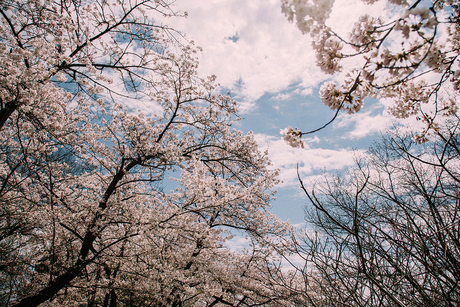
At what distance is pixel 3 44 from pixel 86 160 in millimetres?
3142

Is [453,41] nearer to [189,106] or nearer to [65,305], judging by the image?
[189,106]

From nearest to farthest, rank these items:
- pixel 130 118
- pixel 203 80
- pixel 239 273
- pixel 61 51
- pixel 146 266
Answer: pixel 61 51
pixel 130 118
pixel 146 266
pixel 203 80
pixel 239 273

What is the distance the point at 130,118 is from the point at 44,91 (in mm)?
2043

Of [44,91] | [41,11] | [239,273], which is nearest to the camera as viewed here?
[44,91]

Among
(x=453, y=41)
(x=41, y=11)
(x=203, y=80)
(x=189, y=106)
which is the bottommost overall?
(x=41, y=11)

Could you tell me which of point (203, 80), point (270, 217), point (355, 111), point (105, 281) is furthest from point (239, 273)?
point (355, 111)

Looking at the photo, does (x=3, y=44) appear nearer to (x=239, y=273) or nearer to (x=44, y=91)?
(x=44, y=91)

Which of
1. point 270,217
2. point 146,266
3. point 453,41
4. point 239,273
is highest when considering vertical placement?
point 453,41

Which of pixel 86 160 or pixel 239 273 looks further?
pixel 239 273

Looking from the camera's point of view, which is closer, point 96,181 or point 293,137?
point 293,137

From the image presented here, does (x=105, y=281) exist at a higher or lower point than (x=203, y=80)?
lower

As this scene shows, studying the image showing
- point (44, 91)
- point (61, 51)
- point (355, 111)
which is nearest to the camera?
point (355, 111)

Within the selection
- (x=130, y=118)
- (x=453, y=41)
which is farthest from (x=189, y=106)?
(x=453, y=41)

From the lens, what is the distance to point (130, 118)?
5.44 m
